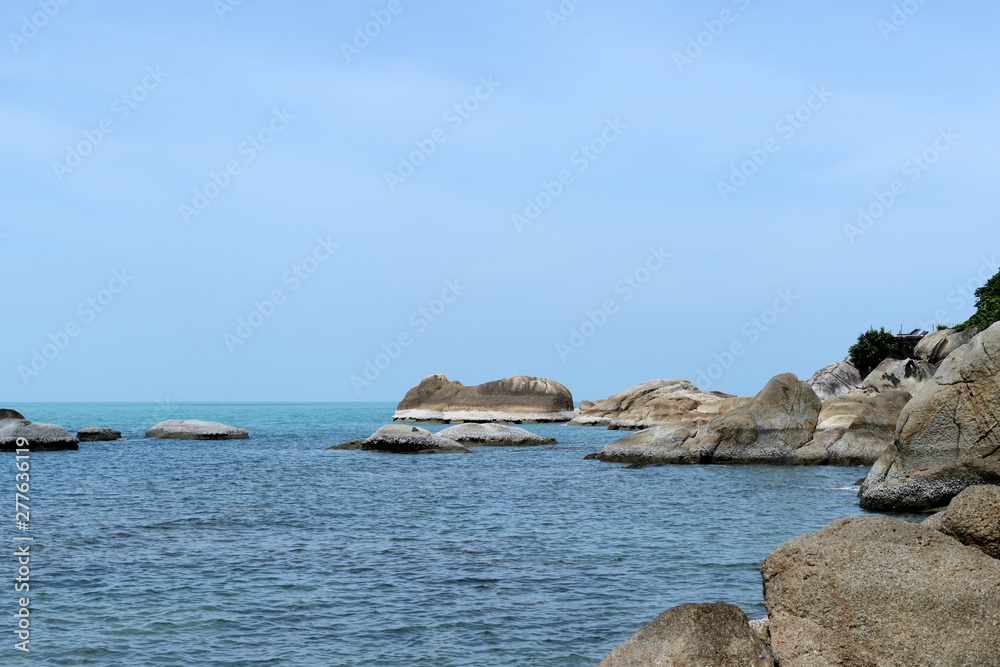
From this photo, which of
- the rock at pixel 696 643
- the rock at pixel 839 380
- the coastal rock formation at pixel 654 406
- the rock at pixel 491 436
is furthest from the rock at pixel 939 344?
the rock at pixel 696 643

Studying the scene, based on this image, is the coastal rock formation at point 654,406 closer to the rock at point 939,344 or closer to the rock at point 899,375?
the rock at point 899,375

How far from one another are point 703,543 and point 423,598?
298 inches

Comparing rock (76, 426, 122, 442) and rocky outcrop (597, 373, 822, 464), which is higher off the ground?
rocky outcrop (597, 373, 822, 464)

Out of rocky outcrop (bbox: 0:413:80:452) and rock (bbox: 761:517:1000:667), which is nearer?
rock (bbox: 761:517:1000:667)

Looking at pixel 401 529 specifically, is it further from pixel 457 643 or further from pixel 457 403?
pixel 457 403

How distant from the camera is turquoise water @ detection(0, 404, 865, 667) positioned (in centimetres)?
1137

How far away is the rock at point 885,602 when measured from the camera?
310 inches

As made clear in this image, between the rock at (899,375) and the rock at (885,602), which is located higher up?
the rock at (899,375)

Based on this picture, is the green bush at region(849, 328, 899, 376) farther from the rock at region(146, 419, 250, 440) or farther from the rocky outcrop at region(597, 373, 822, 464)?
the rock at region(146, 419, 250, 440)

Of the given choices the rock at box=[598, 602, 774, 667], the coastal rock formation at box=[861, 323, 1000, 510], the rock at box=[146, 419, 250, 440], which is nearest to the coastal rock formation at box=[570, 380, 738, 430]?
the rock at box=[146, 419, 250, 440]

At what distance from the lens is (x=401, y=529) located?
20.8m

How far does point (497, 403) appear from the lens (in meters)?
102

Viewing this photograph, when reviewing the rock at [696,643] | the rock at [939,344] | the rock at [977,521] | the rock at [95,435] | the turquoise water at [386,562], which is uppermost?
the rock at [939,344]

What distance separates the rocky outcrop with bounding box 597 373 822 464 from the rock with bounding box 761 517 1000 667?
108 ft
